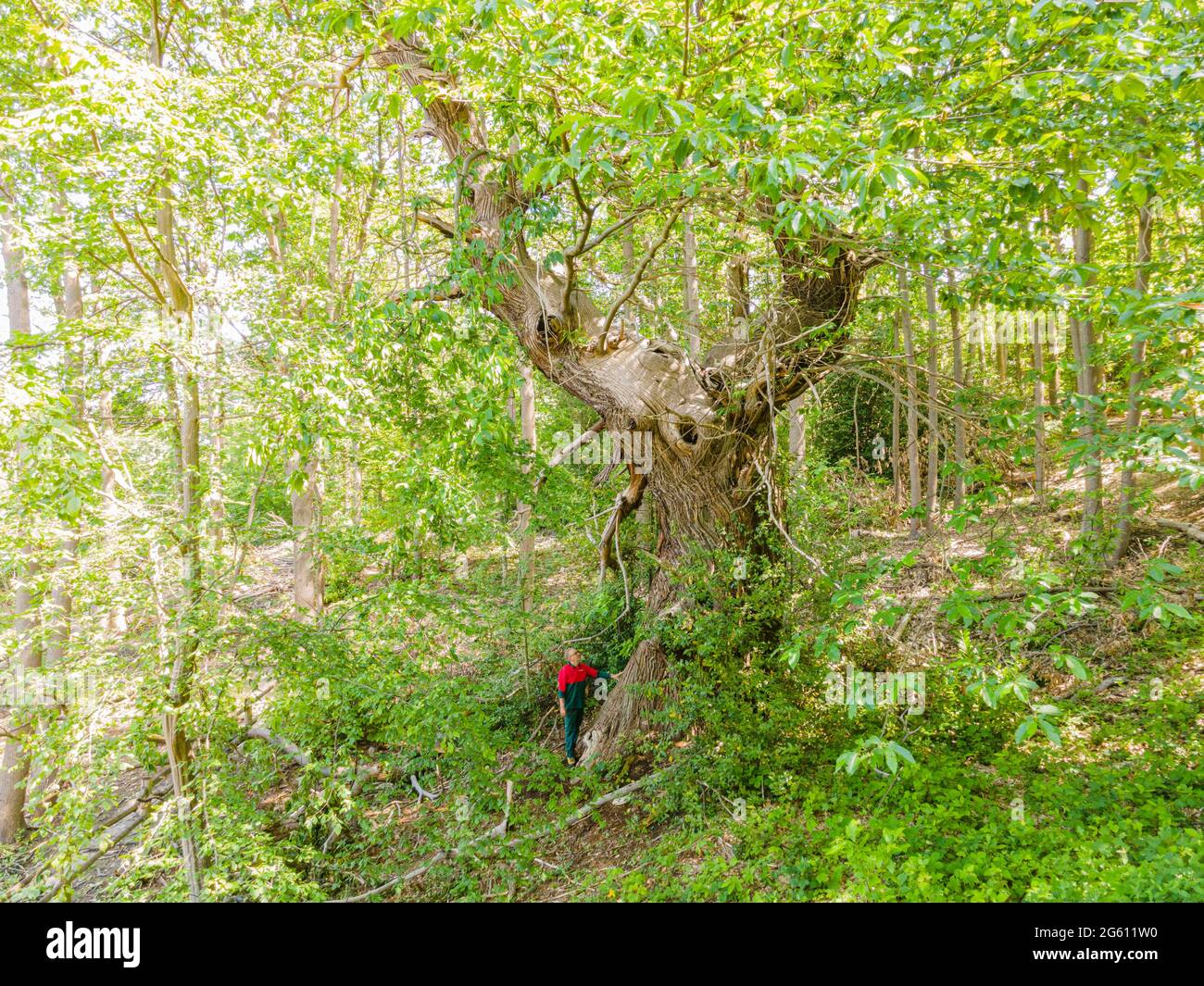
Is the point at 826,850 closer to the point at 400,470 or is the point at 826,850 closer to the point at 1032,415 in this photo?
the point at 1032,415

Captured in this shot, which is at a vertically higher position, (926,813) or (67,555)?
(67,555)

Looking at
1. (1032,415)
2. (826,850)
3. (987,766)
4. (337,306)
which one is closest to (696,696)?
(826,850)

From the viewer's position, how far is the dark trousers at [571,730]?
257 inches

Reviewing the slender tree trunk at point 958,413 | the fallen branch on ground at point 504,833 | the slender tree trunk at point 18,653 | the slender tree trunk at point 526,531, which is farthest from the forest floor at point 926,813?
the slender tree trunk at point 18,653

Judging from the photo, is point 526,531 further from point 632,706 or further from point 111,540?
point 111,540

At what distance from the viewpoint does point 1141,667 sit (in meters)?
5.56

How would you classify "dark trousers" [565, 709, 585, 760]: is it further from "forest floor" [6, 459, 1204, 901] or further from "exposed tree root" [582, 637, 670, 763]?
"forest floor" [6, 459, 1204, 901]

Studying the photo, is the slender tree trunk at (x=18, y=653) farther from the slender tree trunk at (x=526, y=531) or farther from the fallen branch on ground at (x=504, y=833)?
the slender tree trunk at (x=526, y=531)

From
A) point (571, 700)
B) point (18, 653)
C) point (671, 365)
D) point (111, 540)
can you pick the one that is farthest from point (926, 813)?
point (18, 653)

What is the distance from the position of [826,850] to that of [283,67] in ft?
30.4

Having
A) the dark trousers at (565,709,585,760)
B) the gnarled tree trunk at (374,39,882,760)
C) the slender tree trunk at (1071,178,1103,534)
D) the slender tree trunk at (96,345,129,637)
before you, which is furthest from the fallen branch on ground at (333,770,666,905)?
the slender tree trunk at (1071,178,1103,534)

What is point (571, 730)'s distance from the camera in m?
6.56

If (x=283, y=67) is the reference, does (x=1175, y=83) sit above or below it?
below

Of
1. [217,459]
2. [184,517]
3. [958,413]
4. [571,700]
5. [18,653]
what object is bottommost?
[571,700]
